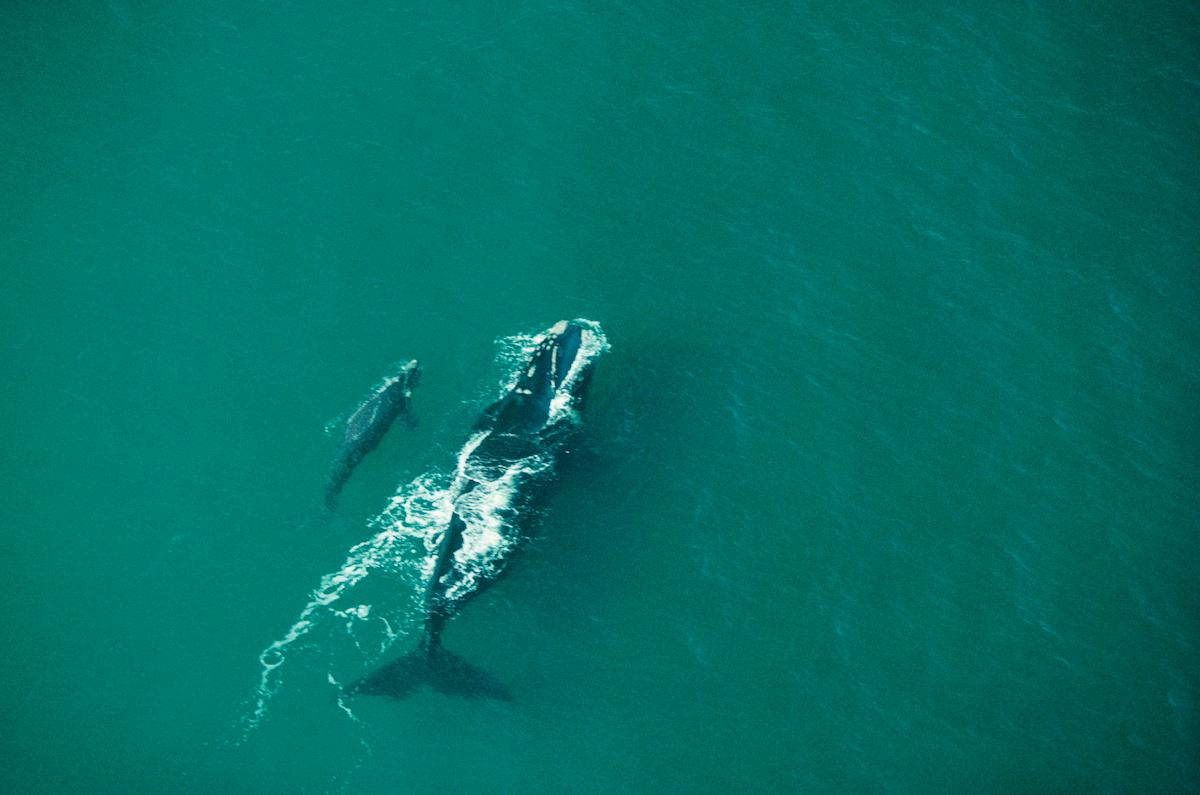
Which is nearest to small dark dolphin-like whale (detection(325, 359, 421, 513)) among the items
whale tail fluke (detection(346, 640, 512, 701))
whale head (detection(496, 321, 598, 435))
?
whale head (detection(496, 321, 598, 435))

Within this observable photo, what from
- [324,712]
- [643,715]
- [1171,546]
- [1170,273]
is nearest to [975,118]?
[1170,273]

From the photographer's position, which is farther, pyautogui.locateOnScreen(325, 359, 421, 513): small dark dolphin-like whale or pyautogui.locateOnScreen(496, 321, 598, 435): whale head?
pyautogui.locateOnScreen(496, 321, 598, 435): whale head

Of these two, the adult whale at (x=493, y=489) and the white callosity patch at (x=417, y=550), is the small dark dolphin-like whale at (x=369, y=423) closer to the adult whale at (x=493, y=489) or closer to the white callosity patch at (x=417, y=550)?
the white callosity patch at (x=417, y=550)

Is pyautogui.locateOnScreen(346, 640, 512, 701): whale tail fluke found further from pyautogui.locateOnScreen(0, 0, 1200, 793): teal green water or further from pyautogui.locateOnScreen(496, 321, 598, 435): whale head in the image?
pyautogui.locateOnScreen(496, 321, 598, 435): whale head

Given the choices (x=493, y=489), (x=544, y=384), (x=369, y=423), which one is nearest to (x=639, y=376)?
(x=544, y=384)

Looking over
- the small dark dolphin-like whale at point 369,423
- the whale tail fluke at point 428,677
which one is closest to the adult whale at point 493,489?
the whale tail fluke at point 428,677

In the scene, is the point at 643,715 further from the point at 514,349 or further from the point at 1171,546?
the point at 1171,546
